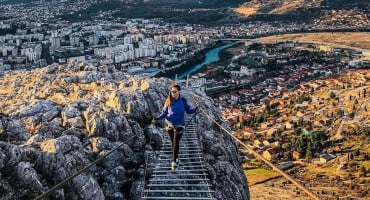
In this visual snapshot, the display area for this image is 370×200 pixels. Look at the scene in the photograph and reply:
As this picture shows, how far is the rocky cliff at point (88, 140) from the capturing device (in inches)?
314

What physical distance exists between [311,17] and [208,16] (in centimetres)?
2719

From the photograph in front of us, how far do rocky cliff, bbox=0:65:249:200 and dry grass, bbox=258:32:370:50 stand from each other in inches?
3547

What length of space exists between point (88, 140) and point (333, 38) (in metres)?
103

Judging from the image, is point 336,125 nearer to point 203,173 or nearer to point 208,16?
point 203,173

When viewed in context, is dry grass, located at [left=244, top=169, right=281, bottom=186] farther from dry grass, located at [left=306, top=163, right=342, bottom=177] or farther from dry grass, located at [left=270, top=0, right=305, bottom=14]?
dry grass, located at [left=270, top=0, right=305, bottom=14]

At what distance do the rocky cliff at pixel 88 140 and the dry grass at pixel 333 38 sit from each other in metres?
90.1

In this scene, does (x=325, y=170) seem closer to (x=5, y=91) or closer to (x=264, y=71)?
(x=5, y=91)

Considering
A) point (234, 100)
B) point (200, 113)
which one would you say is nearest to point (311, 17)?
point (234, 100)

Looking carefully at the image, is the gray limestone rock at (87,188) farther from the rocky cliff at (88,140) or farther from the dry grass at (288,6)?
the dry grass at (288,6)

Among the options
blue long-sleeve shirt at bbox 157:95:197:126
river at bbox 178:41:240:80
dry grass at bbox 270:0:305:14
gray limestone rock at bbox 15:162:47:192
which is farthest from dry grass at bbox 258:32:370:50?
gray limestone rock at bbox 15:162:47:192

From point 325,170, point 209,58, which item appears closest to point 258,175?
point 325,170

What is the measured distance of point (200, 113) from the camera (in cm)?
1295

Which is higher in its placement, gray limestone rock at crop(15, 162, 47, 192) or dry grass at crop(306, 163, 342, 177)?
gray limestone rock at crop(15, 162, 47, 192)

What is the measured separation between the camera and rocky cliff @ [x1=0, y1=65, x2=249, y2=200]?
7.99 m
